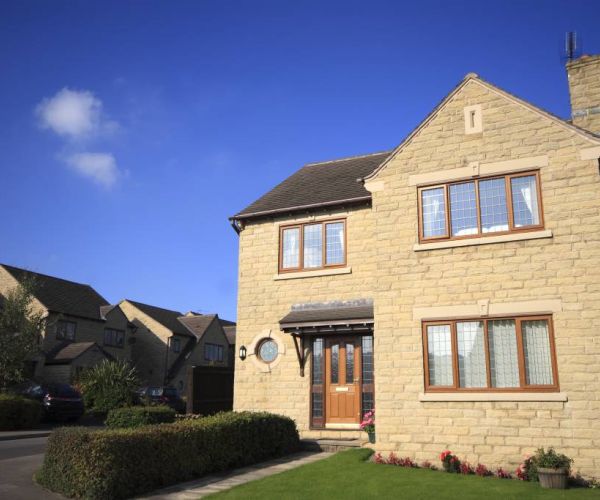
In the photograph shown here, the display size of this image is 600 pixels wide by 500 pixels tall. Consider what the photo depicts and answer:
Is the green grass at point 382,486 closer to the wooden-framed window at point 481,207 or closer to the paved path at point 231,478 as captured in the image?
the paved path at point 231,478

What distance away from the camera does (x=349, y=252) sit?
1641 cm

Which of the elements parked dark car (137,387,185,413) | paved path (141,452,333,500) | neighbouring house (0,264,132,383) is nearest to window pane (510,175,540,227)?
paved path (141,452,333,500)

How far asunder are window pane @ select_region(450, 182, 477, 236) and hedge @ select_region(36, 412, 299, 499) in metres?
6.71

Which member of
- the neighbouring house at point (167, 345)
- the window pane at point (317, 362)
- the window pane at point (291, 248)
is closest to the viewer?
the window pane at point (317, 362)

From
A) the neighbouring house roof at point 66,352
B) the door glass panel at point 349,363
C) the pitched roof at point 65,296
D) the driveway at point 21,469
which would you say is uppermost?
the pitched roof at point 65,296

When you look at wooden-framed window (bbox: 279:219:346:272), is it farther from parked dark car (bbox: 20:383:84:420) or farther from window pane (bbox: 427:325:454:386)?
parked dark car (bbox: 20:383:84:420)

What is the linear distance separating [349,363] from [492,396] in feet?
16.2

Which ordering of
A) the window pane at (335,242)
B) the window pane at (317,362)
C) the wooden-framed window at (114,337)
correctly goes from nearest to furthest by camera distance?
the window pane at (317,362) < the window pane at (335,242) < the wooden-framed window at (114,337)

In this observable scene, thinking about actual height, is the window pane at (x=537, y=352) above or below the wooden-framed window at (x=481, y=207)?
below

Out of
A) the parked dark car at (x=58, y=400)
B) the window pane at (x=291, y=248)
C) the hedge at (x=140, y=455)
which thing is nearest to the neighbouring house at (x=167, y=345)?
the parked dark car at (x=58, y=400)

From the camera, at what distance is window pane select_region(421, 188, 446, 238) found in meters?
13.3

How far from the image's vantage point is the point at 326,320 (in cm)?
1525

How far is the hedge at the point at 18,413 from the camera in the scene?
22.0m

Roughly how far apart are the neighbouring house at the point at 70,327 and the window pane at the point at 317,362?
21.9 meters
